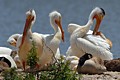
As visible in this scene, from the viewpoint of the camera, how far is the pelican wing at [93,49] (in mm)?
13445

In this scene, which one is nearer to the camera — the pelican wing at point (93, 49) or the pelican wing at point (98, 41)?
the pelican wing at point (93, 49)

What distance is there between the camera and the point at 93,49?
13688 millimetres

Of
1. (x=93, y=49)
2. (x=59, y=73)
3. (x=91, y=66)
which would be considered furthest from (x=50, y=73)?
(x=93, y=49)

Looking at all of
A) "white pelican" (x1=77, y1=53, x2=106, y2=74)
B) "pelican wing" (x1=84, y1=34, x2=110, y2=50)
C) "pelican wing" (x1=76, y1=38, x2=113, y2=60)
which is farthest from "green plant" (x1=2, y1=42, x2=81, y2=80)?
"pelican wing" (x1=84, y1=34, x2=110, y2=50)

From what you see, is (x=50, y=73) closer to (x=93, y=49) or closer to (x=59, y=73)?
(x=59, y=73)

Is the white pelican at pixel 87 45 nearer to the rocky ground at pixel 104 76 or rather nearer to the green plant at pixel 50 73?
the rocky ground at pixel 104 76

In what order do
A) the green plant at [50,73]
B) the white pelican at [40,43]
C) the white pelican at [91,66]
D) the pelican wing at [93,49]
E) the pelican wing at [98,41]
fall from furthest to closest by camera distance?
the pelican wing at [98,41] → the pelican wing at [93,49] → the white pelican at [40,43] → the white pelican at [91,66] → the green plant at [50,73]

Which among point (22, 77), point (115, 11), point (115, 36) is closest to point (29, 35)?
point (22, 77)

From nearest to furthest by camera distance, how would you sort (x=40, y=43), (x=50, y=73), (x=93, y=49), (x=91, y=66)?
(x=50, y=73)
(x=91, y=66)
(x=40, y=43)
(x=93, y=49)

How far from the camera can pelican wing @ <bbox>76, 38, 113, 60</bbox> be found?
44.1ft

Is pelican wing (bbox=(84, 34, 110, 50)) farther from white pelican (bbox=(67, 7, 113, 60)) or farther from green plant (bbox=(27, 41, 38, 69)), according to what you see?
green plant (bbox=(27, 41, 38, 69))

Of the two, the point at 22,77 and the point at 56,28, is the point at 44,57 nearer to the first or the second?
the point at 56,28

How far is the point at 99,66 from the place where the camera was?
11.1 meters

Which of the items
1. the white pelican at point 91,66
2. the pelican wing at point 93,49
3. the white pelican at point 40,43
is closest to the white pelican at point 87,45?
the pelican wing at point 93,49
